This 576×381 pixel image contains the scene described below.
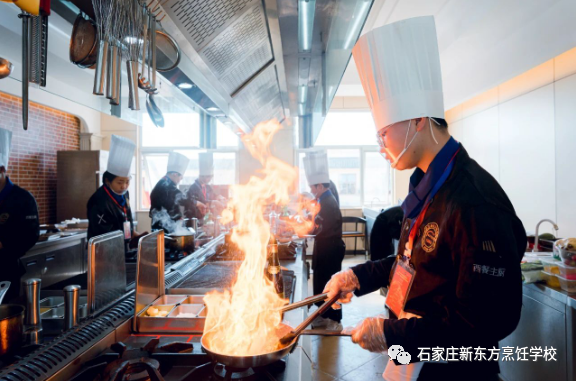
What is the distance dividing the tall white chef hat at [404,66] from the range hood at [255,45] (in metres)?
0.15

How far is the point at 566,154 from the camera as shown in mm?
4441

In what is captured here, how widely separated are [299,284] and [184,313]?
829 mm

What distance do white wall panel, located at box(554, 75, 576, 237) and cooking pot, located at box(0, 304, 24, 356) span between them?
5537 mm

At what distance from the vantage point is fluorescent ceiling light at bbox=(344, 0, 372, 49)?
4.47ft

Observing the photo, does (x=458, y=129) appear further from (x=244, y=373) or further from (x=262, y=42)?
(x=244, y=373)

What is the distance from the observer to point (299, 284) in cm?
221

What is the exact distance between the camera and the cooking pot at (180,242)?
276cm

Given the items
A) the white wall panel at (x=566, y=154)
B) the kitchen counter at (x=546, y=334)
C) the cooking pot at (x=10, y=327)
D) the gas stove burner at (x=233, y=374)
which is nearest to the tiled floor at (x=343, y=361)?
the kitchen counter at (x=546, y=334)

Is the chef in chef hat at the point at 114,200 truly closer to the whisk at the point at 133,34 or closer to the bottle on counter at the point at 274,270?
the bottle on counter at the point at 274,270

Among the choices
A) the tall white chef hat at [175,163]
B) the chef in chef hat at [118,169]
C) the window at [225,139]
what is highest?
the window at [225,139]

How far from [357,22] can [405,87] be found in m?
0.39

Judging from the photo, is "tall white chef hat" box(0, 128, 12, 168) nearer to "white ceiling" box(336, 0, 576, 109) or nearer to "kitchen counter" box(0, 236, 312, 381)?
"kitchen counter" box(0, 236, 312, 381)

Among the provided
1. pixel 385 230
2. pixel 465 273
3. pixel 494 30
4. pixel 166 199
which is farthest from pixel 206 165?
pixel 465 273

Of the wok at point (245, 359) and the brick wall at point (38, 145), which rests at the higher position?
the brick wall at point (38, 145)
